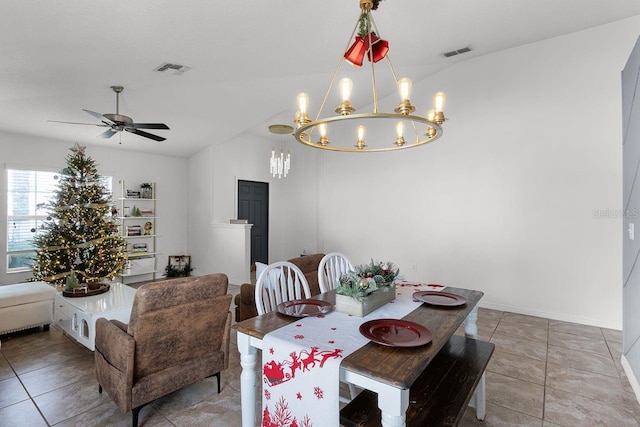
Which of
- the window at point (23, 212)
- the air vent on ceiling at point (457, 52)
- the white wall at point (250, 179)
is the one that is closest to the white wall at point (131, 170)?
the window at point (23, 212)

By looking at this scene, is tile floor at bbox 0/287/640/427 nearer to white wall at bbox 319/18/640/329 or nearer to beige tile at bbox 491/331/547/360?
beige tile at bbox 491/331/547/360

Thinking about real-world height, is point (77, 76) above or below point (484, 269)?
above

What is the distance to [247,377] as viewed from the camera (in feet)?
5.65

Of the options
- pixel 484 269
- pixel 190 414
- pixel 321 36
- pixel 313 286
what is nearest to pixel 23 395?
pixel 190 414

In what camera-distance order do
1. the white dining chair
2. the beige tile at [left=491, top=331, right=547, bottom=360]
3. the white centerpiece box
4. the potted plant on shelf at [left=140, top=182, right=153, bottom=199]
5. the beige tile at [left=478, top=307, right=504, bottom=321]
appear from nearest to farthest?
the white centerpiece box
the white dining chair
the beige tile at [left=491, top=331, right=547, bottom=360]
the beige tile at [left=478, top=307, right=504, bottom=321]
the potted plant on shelf at [left=140, top=182, right=153, bottom=199]

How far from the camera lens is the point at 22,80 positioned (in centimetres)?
332

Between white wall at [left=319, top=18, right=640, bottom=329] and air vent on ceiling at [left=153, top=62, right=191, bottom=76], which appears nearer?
air vent on ceiling at [left=153, top=62, right=191, bottom=76]

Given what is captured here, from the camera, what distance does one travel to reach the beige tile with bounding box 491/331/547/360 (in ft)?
10.2

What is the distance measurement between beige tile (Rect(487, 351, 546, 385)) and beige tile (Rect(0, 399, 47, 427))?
3.45 meters

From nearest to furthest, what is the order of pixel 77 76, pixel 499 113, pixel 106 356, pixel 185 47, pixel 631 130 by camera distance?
pixel 106 356 → pixel 631 130 → pixel 185 47 → pixel 77 76 → pixel 499 113

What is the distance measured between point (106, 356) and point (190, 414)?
69 centimetres

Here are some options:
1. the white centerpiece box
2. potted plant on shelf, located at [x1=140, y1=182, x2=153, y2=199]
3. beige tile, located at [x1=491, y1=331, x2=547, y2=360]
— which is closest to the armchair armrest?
the white centerpiece box

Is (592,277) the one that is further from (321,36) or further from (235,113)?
(235,113)

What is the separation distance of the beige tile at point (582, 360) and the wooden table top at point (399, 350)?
1820 mm
